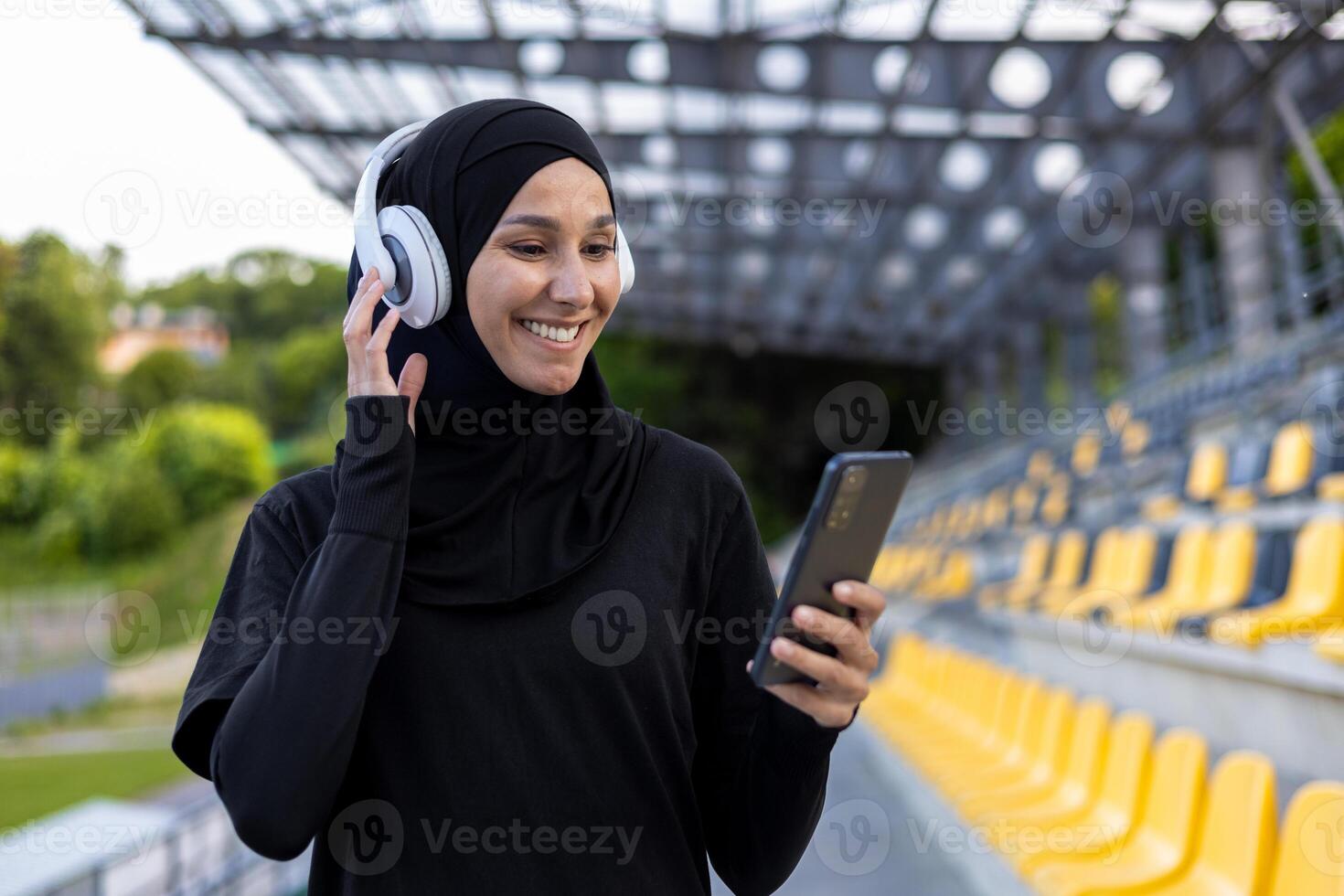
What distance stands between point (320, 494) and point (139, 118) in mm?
10240

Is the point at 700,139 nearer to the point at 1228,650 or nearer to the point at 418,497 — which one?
the point at 1228,650

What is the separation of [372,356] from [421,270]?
3.5 inches

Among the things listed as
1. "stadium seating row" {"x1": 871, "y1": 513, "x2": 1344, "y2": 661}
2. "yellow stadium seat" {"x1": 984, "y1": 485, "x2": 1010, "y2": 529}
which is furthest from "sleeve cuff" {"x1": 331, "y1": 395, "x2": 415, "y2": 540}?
"yellow stadium seat" {"x1": 984, "y1": 485, "x2": 1010, "y2": 529}

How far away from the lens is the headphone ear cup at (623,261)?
1083mm

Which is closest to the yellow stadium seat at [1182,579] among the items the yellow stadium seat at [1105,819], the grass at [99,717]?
the yellow stadium seat at [1105,819]

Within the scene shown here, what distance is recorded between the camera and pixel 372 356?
0.94 metres

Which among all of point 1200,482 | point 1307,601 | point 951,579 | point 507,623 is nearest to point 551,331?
point 507,623

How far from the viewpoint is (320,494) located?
3.33 ft

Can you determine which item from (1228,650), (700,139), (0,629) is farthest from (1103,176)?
(0,629)

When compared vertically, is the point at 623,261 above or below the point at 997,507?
below

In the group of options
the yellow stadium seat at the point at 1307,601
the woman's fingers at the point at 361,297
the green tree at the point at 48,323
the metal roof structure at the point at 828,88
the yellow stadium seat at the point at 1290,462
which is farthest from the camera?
the metal roof structure at the point at 828,88

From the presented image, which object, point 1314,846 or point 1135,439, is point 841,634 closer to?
point 1314,846

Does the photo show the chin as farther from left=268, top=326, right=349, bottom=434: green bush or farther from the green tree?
left=268, top=326, right=349, bottom=434: green bush

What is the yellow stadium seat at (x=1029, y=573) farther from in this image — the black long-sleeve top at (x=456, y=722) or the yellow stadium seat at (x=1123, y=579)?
the black long-sleeve top at (x=456, y=722)
